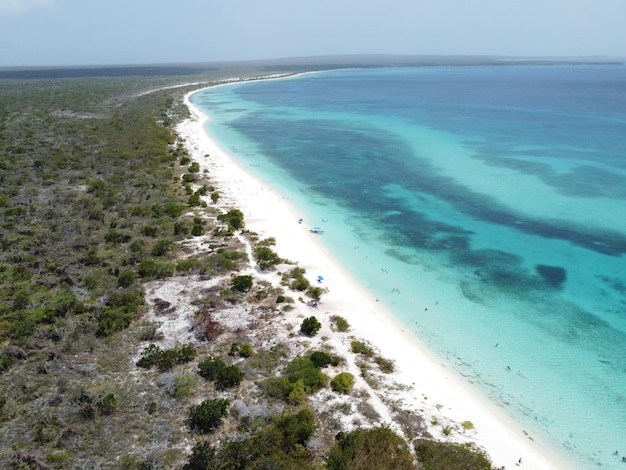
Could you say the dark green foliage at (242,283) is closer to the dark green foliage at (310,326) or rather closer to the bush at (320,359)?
the dark green foliage at (310,326)

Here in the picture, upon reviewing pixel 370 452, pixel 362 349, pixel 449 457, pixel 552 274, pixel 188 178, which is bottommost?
pixel 552 274

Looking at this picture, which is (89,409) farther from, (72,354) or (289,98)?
(289,98)

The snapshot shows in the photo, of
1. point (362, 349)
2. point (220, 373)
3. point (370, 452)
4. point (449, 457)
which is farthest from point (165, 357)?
point (449, 457)

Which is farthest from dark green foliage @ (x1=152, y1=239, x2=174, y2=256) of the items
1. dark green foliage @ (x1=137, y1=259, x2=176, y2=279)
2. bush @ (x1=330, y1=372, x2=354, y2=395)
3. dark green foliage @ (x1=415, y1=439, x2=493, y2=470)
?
dark green foliage @ (x1=415, y1=439, x2=493, y2=470)

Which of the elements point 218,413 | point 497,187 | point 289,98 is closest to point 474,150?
point 497,187

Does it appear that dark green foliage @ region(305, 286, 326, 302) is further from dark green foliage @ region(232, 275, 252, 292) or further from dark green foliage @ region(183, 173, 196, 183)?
dark green foliage @ region(183, 173, 196, 183)

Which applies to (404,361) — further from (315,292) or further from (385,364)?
(315,292)

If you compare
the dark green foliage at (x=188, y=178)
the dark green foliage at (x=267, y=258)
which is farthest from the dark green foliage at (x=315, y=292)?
the dark green foliage at (x=188, y=178)
